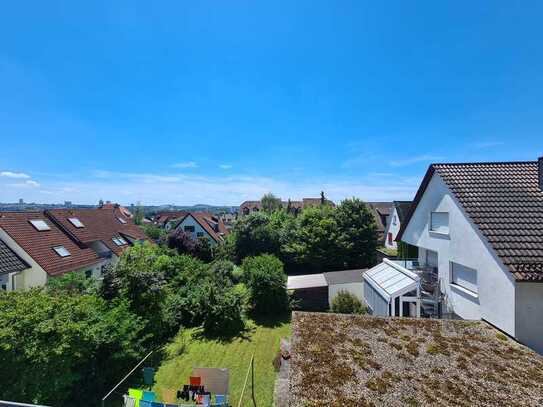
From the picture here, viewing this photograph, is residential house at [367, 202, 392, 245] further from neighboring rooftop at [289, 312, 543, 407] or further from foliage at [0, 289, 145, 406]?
foliage at [0, 289, 145, 406]

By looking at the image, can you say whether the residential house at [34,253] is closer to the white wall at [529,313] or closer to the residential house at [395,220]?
the white wall at [529,313]

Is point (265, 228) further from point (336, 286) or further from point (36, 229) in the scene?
point (36, 229)

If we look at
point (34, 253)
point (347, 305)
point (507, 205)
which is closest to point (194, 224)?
point (34, 253)

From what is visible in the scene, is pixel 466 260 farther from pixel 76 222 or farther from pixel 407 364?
pixel 76 222

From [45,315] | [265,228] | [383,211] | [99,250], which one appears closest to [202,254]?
[265,228]

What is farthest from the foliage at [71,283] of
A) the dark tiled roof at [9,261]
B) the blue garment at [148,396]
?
the blue garment at [148,396]

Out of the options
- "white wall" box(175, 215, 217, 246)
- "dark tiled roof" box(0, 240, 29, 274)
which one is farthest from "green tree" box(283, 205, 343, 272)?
"dark tiled roof" box(0, 240, 29, 274)
